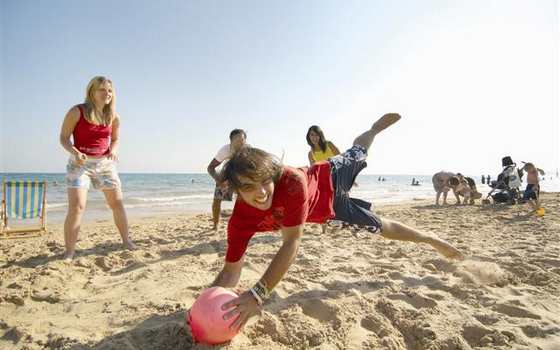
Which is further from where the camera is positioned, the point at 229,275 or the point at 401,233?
the point at 401,233

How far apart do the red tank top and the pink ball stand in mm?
2940

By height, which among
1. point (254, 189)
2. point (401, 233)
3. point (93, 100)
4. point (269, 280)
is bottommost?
point (269, 280)

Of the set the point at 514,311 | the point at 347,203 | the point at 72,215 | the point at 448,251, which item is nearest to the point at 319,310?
the point at 347,203

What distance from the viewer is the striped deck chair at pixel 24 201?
265 inches

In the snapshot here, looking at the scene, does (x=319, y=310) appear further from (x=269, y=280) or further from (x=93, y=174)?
(x=93, y=174)

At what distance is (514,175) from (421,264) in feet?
34.3

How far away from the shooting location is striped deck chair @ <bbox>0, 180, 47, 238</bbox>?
6.72 metres

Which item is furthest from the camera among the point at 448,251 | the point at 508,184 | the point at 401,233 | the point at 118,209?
the point at 508,184

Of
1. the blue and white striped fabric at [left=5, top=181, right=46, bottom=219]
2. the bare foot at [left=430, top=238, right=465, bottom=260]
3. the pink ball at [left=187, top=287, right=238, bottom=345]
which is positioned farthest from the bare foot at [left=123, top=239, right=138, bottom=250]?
the bare foot at [left=430, top=238, right=465, bottom=260]

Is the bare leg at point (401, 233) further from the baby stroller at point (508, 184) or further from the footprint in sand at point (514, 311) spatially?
the baby stroller at point (508, 184)

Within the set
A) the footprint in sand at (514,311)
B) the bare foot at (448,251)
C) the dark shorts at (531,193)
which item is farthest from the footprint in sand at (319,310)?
the dark shorts at (531,193)

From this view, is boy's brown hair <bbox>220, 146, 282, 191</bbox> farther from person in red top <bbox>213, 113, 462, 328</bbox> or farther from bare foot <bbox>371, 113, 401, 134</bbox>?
→ bare foot <bbox>371, 113, 401, 134</bbox>

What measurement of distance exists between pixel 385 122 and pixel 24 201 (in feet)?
24.6

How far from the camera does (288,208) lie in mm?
2279
